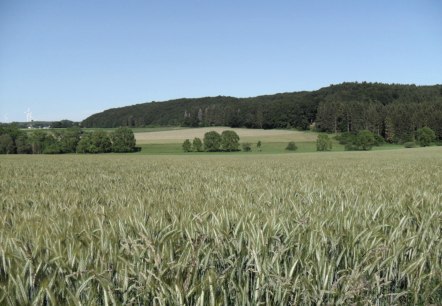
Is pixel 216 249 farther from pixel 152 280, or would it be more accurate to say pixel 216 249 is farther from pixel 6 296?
pixel 6 296

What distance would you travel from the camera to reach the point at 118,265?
6.31ft

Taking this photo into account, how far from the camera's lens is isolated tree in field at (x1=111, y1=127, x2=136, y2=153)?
80.4 meters

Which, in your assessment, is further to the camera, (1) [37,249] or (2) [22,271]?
(1) [37,249]

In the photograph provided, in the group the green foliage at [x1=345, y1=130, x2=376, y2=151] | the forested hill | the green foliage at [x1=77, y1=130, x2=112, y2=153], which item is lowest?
the green foliage at [x1=345, y1=130, x2=376, y2=151]

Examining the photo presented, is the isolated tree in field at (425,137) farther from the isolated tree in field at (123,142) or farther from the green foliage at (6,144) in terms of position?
the green foliage at (6,144)

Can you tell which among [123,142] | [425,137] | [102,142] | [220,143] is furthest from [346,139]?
[102,142]

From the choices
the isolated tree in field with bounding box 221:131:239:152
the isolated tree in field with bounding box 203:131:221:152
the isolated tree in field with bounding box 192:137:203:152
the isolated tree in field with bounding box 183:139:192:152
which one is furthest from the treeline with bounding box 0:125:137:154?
the isolated tree in field with bounding box 221:131:239:152

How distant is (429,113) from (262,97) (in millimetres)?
91539

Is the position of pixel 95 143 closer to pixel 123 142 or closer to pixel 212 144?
pixel 123 142

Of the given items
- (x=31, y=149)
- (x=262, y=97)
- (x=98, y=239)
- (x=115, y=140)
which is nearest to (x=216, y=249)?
(x=98, y=239)

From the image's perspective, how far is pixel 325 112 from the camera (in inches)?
4734

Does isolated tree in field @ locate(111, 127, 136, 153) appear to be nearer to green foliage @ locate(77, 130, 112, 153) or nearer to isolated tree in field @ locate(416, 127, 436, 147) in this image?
green foliage @ locate(77, 130, 112, 153)

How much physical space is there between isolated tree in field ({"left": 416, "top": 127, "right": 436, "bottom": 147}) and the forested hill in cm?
668

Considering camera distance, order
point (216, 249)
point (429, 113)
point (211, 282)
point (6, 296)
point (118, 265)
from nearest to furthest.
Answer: point (6, 296) < point (211, 282) < point (118, 265) < point (216, 249) < point (429, 113)
